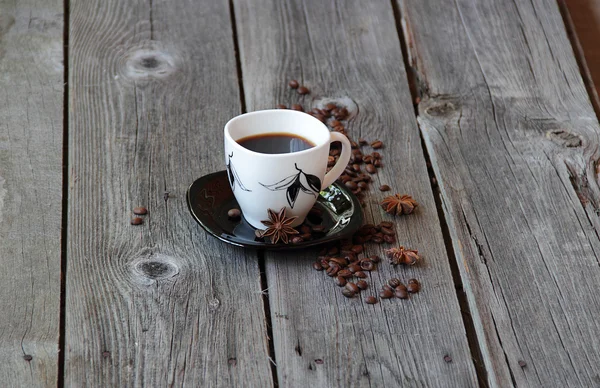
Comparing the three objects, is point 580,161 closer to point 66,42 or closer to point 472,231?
point 472,231

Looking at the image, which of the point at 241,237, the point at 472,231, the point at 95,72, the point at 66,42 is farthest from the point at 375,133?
the point at 66,42

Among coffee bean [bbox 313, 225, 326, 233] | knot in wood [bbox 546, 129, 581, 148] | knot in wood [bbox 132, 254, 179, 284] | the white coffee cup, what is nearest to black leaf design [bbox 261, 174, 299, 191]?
the white coffee cup

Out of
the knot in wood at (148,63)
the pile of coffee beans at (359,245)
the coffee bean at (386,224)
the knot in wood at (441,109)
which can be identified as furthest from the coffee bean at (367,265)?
the knot in wood at (148,63)

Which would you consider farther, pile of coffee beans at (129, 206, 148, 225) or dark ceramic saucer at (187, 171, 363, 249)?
pile of coffee beans at (129, 206, 148, 225)

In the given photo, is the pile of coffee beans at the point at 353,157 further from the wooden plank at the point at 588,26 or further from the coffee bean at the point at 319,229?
the wooden plank at the point at 588,26

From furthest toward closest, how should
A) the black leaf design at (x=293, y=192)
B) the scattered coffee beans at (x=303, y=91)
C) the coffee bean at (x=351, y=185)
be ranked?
1. the scattered coffee beans at (x=303, y=91)
2. the coffee bean at (x=351, y=185)
3. the black leaf design at (x=293, y=192)

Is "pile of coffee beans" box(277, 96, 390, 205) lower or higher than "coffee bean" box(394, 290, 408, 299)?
lower

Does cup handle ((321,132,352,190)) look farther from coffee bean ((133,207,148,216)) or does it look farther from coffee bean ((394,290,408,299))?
Answer: coffee bean ((133,207,148,216))

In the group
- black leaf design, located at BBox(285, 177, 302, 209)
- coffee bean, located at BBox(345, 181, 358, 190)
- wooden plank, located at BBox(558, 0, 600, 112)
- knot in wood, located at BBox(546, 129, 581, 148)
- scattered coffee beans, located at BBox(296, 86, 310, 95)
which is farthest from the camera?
wooden plank, located at BBox(558, 0, 600, 112)

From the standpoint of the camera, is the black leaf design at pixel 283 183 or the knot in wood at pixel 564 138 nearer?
the black leaf design at pixel 283 183
